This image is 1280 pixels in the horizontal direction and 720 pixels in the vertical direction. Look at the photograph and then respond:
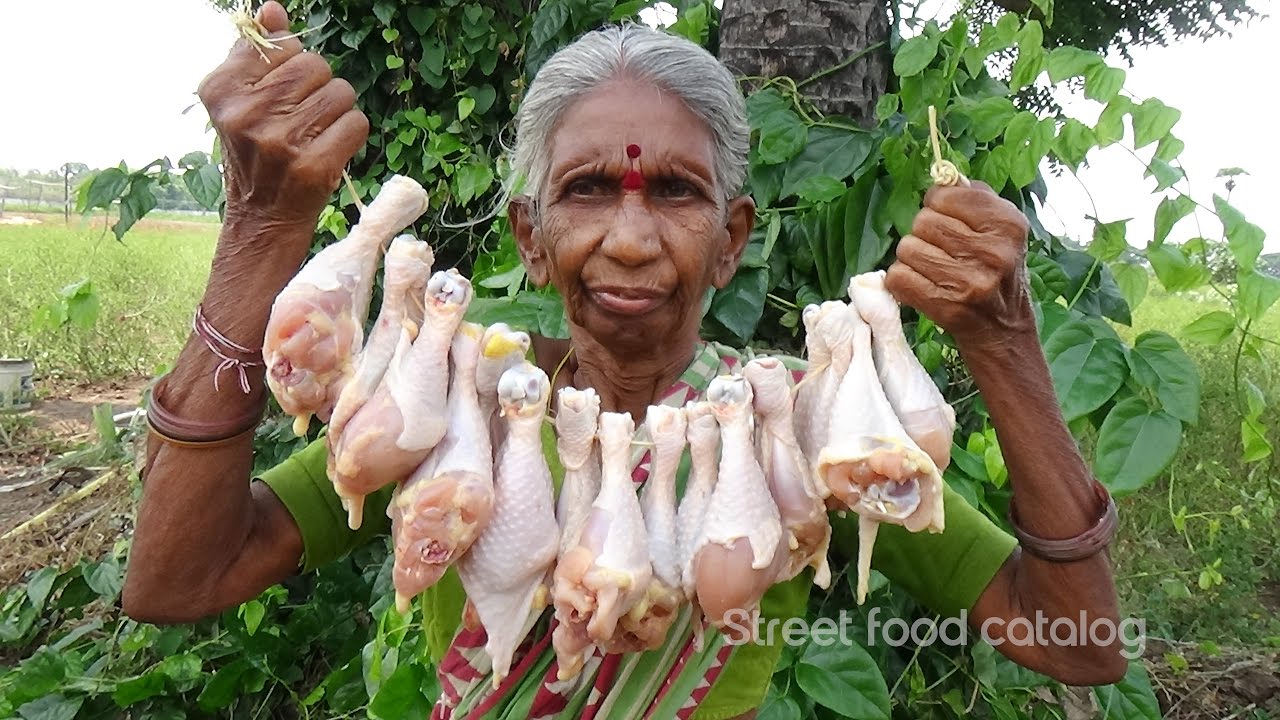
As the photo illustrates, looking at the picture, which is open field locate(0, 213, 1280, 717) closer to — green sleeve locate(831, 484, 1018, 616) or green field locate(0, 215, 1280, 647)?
green field locate(0, 215, 1280, 647)

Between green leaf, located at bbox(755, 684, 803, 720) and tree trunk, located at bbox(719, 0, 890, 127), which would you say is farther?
tree trunk, located at bbox(719, 0, 890, 127)

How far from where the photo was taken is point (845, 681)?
1397 mm

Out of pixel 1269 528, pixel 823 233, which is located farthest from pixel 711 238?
pixel 1269 528

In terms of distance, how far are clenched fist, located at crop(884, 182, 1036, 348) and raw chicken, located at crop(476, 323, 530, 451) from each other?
0.35 meters

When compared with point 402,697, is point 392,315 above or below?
above

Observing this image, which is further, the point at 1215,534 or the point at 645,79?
the point at 1215,534

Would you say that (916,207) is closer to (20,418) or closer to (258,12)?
(258,12)

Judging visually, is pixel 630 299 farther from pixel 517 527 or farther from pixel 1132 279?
pixel 1132 279

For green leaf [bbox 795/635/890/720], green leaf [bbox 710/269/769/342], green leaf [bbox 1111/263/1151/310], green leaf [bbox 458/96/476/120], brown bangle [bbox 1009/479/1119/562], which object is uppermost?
green leaf [bbox 1111/263/1151/310]

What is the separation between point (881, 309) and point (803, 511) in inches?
7.9

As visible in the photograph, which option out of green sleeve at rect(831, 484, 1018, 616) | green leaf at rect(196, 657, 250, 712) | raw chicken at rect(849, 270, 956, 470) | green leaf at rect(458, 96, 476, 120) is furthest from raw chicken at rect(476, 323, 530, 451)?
green leaf at rect(196, 657, 250, 712)

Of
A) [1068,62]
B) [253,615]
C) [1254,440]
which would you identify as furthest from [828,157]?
[253,615]

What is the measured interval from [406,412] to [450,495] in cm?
8

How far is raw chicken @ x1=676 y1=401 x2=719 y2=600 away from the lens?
2.71 ft
